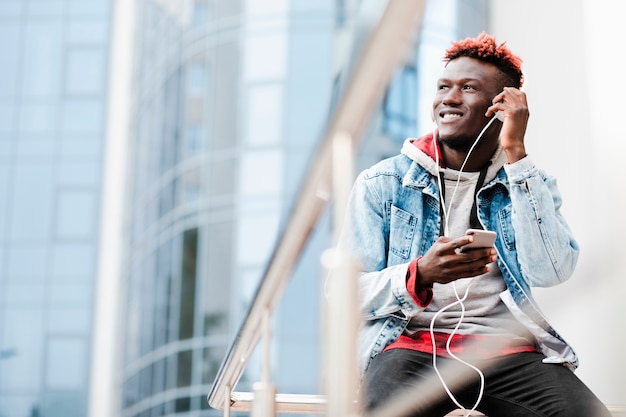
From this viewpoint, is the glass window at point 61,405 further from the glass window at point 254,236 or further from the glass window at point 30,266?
the glass window at point 254,236

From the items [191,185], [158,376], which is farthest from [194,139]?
[158,376]

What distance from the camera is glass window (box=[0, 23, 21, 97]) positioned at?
16109mm

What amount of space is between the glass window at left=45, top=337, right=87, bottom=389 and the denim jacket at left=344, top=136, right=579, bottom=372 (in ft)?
44.0

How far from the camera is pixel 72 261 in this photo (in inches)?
604

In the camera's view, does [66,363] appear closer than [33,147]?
Yes

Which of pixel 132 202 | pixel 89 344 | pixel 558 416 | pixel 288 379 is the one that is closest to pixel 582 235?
pixel 558 416

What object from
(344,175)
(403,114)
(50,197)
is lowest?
(344,175)

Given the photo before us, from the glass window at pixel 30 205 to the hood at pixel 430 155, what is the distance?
46.6ft

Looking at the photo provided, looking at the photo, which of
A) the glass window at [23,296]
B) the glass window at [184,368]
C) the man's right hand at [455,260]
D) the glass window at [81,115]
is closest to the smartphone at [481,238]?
the man's right hand at [455,260]

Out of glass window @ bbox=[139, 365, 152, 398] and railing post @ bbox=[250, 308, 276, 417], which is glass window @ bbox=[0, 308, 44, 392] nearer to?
glass window @ bbox=[139, 365, 152, 398]

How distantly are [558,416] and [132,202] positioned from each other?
1282 centimetres

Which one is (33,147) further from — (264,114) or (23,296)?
(264,114)

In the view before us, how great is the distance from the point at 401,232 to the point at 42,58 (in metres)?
15.2

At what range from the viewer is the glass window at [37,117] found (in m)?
15.8
